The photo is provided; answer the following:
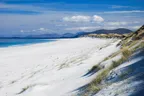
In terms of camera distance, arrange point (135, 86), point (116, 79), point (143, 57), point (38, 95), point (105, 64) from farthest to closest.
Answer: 1. point (105, 64)
2. point (38, 95)
3. point (143, 57)
4. point (116, 79)
5. point (135, 86)

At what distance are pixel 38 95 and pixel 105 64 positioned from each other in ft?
11.0

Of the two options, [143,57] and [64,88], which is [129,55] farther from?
[64,88]

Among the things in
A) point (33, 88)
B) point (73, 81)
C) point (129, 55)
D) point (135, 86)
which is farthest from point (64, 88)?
point (135, 86)

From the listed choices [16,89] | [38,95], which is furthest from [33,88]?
[16,89]

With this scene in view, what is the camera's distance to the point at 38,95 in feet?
40.9

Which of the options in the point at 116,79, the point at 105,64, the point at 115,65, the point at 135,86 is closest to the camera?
the point at 135,86

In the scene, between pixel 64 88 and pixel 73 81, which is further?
pixel 73 81

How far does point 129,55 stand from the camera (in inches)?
492

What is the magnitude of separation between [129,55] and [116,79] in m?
3.24

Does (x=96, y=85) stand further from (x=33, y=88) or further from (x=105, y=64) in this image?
(x=33, y=88)

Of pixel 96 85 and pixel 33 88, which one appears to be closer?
pixel 96 85

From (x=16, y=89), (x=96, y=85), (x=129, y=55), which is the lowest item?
(x=16, y=89)

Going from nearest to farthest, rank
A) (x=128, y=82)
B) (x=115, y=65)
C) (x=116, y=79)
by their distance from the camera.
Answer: (x=128, y=82) → (x=116, y=79) → (x=115, y=65)

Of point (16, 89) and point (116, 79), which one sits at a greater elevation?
point (116, 79)
